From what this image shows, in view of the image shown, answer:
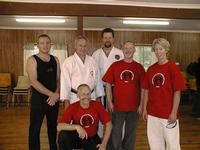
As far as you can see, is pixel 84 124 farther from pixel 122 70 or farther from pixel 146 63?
pixel 146 63

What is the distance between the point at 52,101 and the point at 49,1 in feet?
7.19

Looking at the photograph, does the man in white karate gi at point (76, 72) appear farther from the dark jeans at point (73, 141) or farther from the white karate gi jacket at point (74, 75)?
the dark jeans at point (73, 141)

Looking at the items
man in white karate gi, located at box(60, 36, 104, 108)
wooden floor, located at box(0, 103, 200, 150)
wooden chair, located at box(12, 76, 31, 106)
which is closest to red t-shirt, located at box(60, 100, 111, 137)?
man in white karate gi, located at box(60, 36, 104, 108)

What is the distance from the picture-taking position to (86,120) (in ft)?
9.34

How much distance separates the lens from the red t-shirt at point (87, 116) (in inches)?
112

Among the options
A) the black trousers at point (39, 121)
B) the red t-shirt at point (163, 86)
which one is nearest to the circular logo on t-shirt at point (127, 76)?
the red t-shirt at point (163, 86)

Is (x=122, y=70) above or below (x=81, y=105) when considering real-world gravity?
above

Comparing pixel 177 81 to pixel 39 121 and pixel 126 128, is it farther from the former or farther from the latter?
pixel 39 121

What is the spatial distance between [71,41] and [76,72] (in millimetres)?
6041

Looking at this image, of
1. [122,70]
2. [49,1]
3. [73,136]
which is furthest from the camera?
[49,1]

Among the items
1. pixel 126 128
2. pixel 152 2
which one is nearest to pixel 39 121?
pixel 126 128

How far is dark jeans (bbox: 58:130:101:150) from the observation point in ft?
9.05

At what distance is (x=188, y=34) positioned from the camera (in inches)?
374

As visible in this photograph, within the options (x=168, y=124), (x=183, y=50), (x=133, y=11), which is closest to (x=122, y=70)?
(x=168, y=124)
